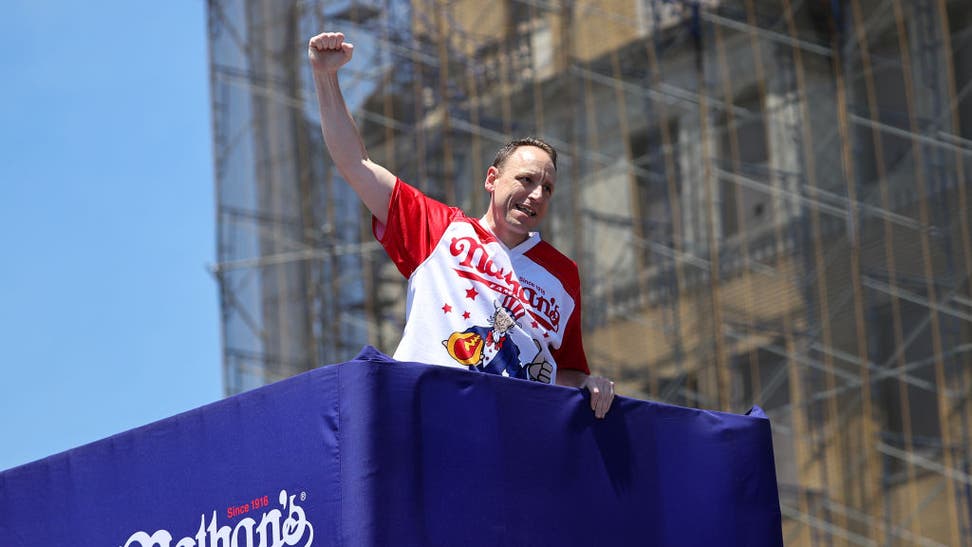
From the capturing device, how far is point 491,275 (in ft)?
14.3

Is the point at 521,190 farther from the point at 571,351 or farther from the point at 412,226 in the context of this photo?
the point at 571,351

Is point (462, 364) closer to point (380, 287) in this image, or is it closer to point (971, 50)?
point (971, 50)

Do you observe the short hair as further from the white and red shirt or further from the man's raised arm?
the man's raised arm

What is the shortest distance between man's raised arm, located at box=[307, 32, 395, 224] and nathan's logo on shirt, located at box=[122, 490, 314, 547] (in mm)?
835

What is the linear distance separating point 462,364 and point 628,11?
14.5m

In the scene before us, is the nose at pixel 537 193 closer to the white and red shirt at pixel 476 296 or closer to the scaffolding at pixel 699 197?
the white and red shirt at pixel 476 296

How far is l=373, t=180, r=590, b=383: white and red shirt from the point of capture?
4.27 metres

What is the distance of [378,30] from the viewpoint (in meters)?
19.6

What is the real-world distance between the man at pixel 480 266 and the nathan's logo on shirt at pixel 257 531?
53cm

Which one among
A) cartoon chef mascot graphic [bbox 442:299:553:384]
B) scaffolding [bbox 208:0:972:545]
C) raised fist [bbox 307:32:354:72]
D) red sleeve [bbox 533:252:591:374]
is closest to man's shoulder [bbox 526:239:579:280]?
red sleeve [bbox 533:252:591:374]

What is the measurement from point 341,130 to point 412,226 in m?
0.32

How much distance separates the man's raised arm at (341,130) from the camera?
13.7 ft

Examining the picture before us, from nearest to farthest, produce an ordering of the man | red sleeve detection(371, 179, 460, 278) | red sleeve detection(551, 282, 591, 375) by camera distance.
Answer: the man, red sleeve detection(371, 179, 460, 278), red sleeve detection(551, 282, 591, 375)

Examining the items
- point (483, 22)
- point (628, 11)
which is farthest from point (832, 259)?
point (483, 22)
